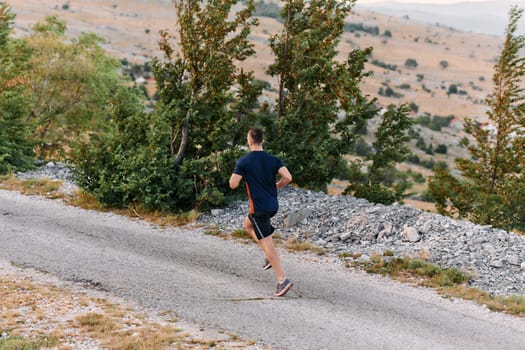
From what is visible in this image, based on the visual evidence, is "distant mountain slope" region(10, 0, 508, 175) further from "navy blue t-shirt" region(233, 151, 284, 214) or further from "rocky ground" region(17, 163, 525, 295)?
"navy blue t-shirt" region(233, 151, 284, 214)

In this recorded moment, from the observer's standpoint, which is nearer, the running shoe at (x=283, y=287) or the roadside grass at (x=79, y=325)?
the roadside grass at (x=79, y=325)

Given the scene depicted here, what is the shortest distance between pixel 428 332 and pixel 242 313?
259cm

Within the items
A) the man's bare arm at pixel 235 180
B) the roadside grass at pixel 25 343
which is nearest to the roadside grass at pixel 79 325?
the roadside grass at pixel 25 343

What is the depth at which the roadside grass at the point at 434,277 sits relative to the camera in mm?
8109

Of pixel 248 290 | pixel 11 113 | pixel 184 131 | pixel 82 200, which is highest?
pixel 184 131

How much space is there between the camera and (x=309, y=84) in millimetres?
14375

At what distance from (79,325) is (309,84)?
31.7 feet

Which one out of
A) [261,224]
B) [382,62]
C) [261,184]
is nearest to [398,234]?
[261,224]

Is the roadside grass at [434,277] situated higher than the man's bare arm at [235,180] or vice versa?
the man's bare arm at [235,180]

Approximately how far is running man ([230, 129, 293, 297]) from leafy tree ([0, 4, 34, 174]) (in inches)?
433

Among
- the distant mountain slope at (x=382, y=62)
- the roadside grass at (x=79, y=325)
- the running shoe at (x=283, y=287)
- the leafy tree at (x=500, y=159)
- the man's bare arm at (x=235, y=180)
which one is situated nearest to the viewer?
the roadside grass at (x=79, y=325)

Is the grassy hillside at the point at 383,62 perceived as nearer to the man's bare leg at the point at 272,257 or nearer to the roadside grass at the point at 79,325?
the man's bare leg at the point at 272,257

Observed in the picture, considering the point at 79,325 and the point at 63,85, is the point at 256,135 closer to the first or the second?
the point at 79,325

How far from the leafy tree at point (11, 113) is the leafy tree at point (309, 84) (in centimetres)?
863
